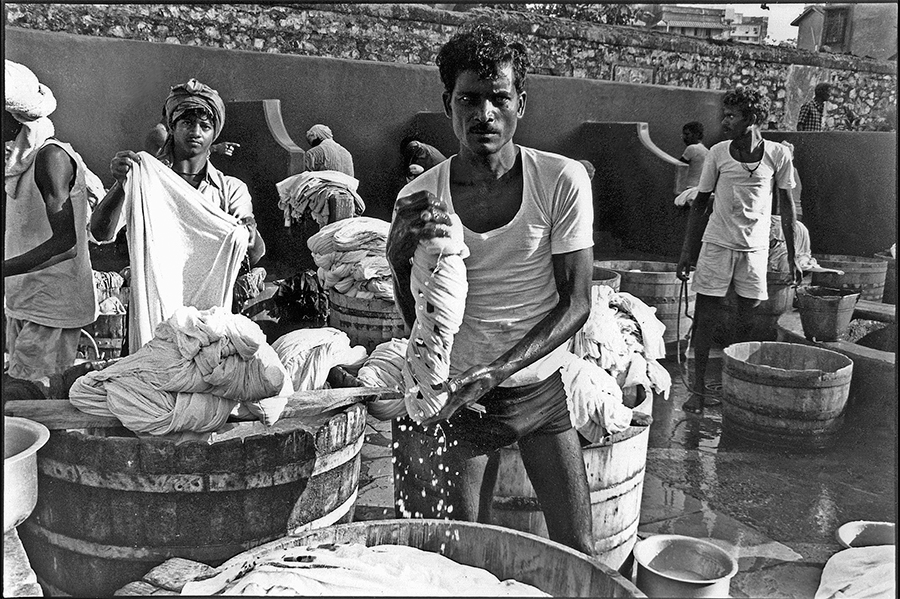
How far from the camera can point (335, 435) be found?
7.37 ft

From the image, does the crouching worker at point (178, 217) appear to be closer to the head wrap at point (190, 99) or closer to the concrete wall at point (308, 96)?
the head wrap at point (190, 99)

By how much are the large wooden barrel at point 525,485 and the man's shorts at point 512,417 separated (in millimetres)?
136

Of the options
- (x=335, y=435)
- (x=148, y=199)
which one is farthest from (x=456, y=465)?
(x=148, y=199)

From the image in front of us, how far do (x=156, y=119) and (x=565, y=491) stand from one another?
14.3 feet

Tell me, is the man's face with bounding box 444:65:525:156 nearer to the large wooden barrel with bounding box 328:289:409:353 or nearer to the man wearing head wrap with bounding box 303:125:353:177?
the large wooden barrel with bounding box 328:289:409:353

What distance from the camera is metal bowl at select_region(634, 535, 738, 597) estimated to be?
6.75 ft

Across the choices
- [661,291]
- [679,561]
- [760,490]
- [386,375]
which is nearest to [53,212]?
[386,375]

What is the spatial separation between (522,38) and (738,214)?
3.56 metres

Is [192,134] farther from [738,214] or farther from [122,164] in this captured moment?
[738,214]

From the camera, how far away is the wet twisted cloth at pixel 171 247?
281cm

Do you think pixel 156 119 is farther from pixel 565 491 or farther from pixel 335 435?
pixel 565 491

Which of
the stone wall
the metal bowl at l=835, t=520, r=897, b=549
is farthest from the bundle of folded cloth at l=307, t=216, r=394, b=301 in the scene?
the stone wall

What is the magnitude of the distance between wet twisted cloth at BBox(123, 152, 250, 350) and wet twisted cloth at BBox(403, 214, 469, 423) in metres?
1.20

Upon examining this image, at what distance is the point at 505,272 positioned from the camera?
1998mm
